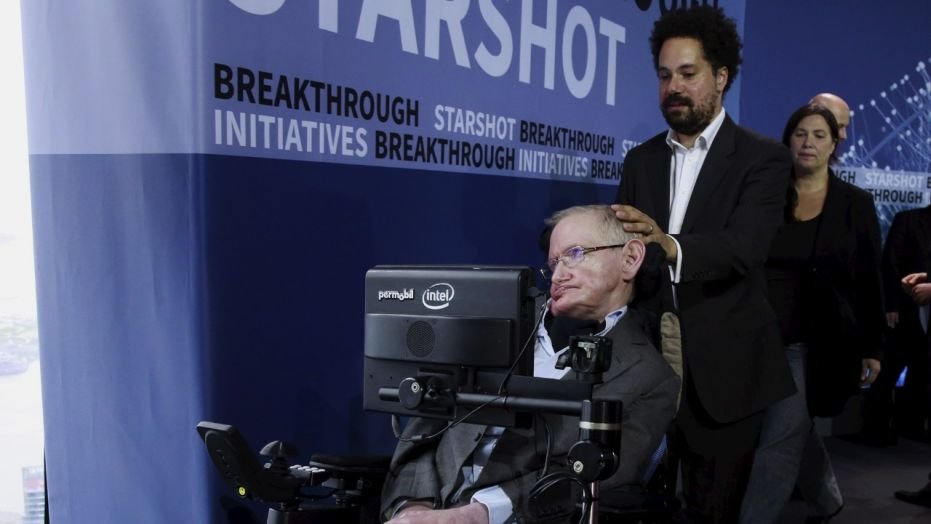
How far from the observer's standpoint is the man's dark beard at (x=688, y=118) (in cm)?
253

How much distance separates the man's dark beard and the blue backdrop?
2.44 feet

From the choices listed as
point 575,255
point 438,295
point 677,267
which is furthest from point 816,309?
point 438,295

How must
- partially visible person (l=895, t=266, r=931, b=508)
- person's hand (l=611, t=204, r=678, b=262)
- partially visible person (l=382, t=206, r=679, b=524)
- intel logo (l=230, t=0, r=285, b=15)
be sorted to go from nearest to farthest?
partially visible person (l=382, t=206, r=679, b=524), person's hand (l=611, t=204, r=678, b=262), intel logo (l=230, t=0, r=285, b=15), partially visible person (l=895, t=266, r=931, b=508)

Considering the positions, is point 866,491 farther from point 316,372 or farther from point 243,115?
point 243,115

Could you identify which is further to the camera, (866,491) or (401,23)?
(866,491)

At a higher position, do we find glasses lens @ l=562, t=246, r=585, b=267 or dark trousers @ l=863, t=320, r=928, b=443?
glasses lens @ l=562, t=246, r=585, b=267

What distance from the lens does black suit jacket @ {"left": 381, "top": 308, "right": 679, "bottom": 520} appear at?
1.84m

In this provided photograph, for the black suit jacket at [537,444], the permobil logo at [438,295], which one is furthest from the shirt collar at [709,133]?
the permobil logo at [438,295]

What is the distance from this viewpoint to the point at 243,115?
230 cm

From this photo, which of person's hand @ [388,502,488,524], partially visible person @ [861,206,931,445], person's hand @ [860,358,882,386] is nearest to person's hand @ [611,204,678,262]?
person's hand @ [388,502,488,524]

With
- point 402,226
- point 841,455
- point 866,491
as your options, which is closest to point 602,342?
point 402,226

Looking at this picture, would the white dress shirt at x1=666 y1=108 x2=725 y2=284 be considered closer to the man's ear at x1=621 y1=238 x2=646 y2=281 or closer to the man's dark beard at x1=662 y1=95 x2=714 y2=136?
the man's dark beard at x1=662 y1=95 x2=714 y2=136

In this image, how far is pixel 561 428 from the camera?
6.06ft

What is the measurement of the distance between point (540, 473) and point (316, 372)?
0.96m
